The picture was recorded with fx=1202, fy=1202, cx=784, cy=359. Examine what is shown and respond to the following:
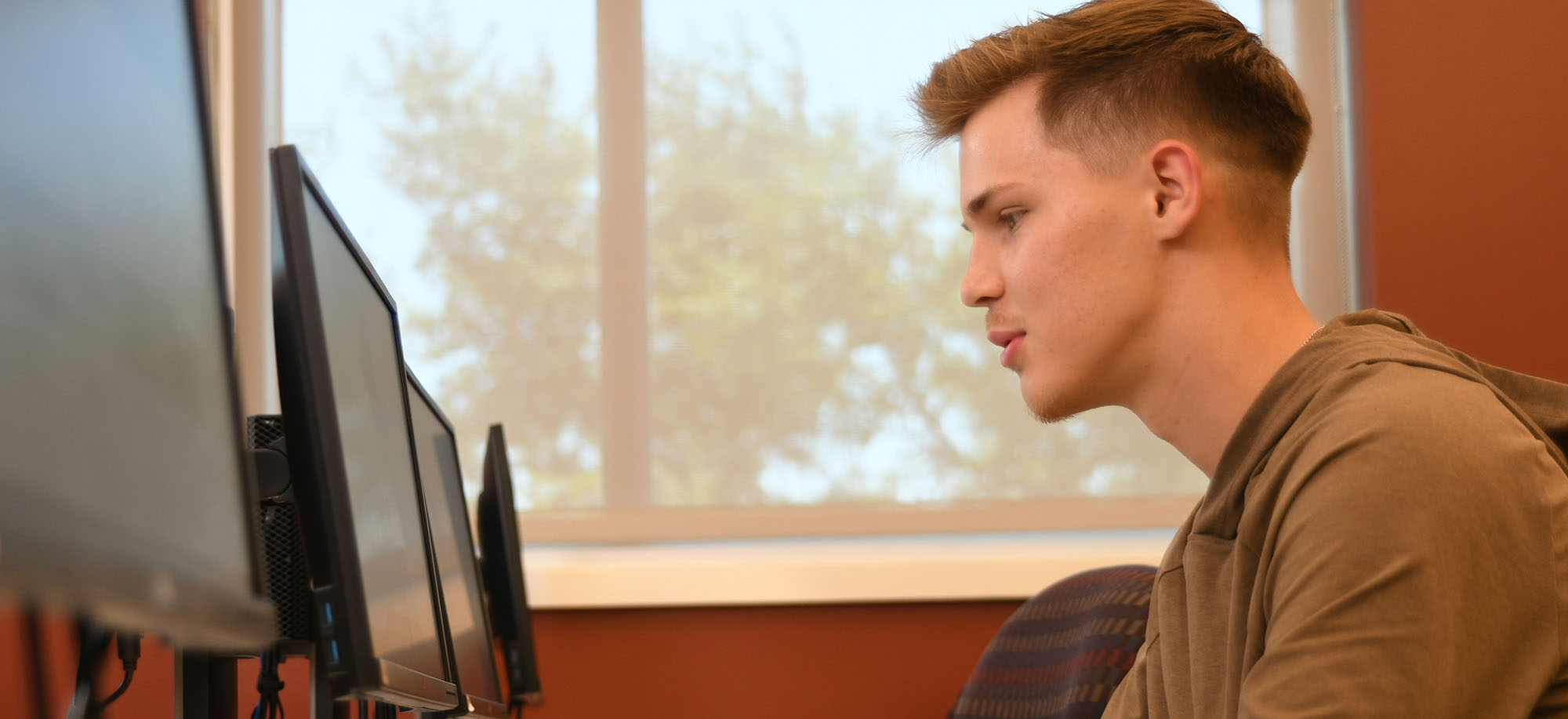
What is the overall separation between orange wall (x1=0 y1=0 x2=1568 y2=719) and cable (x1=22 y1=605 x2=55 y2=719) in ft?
6.13

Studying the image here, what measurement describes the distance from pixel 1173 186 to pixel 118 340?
2.76ft

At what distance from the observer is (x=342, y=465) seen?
73 cm

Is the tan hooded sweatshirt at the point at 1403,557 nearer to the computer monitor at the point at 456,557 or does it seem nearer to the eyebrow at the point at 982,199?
the eyebrow at the point at 982,199

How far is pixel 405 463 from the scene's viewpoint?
103 centimetres

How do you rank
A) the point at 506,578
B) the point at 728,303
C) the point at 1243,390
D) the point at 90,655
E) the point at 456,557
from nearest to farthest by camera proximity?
the point at 90,655, the point at 1243,390, the point at 456,557, the point at 506,578, the point at 728,303

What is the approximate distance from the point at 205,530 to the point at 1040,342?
0.74 m

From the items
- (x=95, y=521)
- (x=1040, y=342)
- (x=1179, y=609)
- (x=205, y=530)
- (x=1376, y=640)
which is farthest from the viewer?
(x=1040, y=342)

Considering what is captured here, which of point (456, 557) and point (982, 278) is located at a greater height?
point (982, 278)

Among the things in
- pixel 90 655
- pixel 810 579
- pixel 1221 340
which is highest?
pixel 1221 340

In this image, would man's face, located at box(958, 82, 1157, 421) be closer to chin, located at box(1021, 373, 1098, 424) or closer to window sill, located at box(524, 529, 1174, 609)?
chin, located at box(1021, 373, 1098, 424)

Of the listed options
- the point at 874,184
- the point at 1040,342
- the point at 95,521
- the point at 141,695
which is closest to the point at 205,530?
the point at 95,521

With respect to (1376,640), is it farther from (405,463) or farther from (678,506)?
(678,506)

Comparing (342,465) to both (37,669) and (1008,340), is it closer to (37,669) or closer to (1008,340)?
(37,669)

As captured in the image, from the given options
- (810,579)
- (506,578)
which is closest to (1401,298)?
(810,579)
